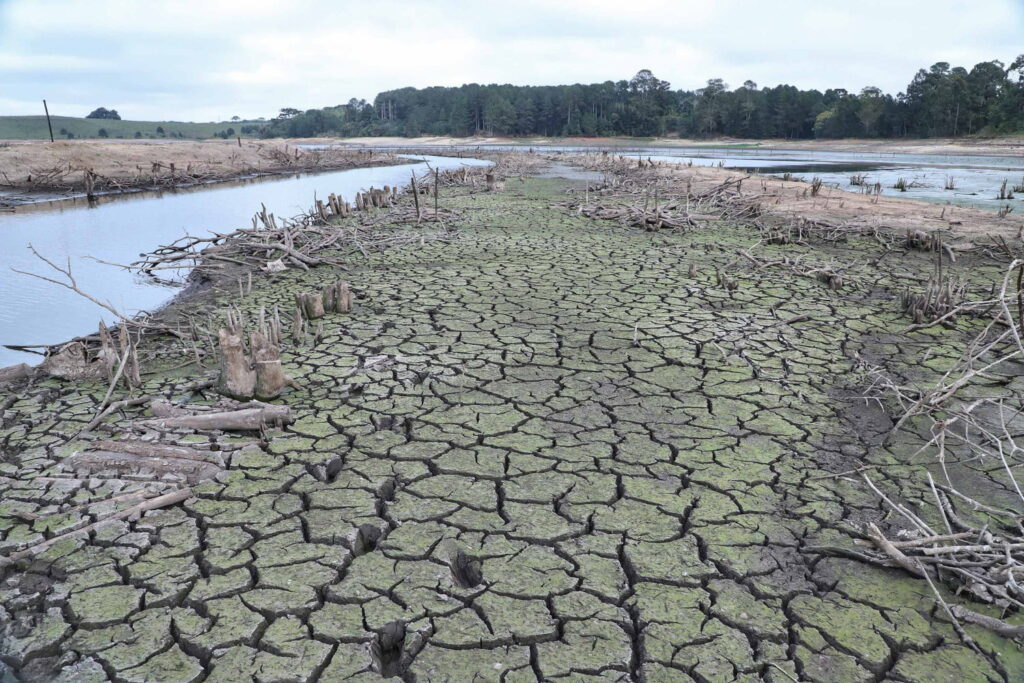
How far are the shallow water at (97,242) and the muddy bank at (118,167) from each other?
1903 millimetres

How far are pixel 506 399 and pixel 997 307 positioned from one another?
487 cm

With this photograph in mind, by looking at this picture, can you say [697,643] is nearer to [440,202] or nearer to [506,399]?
Result: [506,399]

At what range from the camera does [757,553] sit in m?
2.84

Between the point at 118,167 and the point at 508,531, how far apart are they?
95.7ft

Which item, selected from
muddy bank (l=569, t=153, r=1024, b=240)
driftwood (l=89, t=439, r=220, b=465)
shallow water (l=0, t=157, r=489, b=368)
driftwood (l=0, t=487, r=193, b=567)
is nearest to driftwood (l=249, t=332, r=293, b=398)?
driftwood (l=89, t=439, r=220, b=465)

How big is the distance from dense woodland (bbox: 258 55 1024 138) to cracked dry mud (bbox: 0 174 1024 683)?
61.1m

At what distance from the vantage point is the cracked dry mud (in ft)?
7.57

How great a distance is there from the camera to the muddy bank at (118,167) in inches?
835

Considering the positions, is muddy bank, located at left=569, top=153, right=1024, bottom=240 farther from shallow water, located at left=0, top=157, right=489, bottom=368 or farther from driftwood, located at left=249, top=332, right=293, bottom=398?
shallow water, located at left=0, top=157, right=489, bottom=368

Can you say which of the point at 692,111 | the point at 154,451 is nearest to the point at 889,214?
the point at 154,451

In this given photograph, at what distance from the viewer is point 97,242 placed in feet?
40.3

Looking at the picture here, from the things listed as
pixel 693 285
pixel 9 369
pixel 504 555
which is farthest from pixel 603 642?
pixel 693 285

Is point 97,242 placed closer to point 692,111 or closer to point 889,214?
point 889,214

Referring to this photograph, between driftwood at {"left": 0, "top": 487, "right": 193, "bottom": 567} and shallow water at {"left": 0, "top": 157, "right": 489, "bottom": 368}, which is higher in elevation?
shallow water at {"left": 0, "top": 157, "right": 489, "bottom": 368}
